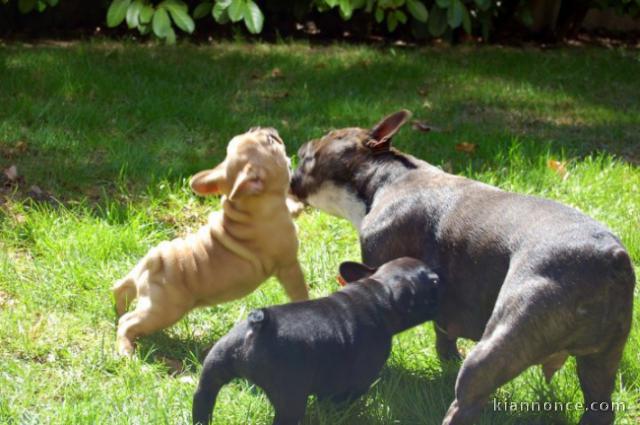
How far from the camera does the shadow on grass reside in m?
6.84

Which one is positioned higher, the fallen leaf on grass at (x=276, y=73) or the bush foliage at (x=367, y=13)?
the bush foliage at (x=367, y=13)

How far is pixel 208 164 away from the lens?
667 centimetres

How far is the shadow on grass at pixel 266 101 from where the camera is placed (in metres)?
6.84

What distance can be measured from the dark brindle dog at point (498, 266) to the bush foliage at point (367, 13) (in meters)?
4.45

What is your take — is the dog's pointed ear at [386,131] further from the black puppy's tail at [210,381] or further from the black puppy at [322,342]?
the black puppy's tail at [210,381]

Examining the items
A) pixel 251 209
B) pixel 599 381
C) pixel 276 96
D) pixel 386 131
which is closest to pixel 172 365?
pixel 251 209

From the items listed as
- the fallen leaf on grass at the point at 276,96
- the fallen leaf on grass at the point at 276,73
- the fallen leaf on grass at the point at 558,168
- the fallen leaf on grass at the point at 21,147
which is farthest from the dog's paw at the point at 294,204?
the fallen leaf on grass at the point at 276,73

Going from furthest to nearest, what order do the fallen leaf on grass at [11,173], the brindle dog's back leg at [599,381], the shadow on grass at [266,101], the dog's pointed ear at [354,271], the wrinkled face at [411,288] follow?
the shadow on grass at [266,101], the fallen leaf on grass at [11,173], the dog's pointed ear at [354,271], the wrinkled face at [411,288], the brindle dog's back leg at [599,381]

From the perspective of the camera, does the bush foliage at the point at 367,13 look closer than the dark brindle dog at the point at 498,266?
No

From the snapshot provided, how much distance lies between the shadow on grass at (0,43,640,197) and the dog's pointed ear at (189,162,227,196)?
6.16ft

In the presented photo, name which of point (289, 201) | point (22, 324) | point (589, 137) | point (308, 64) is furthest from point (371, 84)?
point (22, 324)

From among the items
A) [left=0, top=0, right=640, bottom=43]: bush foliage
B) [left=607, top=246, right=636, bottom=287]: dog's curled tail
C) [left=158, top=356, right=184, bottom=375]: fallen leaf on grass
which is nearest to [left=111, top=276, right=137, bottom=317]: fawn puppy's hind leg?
[left=158, top=356, right=184, bottom=375]: fallen leaf on grass

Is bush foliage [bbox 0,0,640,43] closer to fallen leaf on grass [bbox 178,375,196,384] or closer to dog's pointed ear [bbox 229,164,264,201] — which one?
dog's pointed ear [bbox 229,164,264,201]

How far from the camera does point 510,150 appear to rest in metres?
6.92
